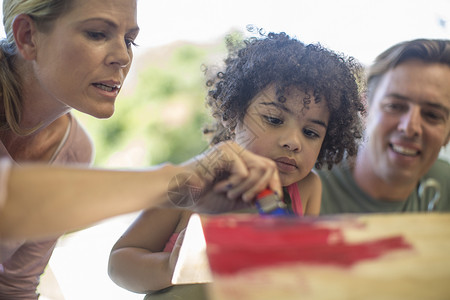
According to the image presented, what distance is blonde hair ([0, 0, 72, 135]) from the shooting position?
625 millimetres

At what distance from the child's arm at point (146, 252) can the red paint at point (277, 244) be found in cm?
20

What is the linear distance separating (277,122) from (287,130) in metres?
0.02

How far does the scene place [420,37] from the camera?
676 millimetres

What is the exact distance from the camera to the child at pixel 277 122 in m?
0.60

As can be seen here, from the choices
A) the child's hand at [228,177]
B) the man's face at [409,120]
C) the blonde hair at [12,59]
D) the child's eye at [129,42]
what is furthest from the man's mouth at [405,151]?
the blonde hair at [12,59]

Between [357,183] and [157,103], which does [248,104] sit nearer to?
[357,183]

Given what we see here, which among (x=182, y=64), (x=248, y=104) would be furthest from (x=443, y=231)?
(x=182, y=64)

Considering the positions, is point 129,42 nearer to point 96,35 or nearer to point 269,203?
point 96,35

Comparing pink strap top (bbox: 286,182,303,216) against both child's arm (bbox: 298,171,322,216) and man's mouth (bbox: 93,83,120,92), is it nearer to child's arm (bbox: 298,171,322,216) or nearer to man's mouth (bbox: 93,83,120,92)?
child's arm (bbox: 298,171,322,216)

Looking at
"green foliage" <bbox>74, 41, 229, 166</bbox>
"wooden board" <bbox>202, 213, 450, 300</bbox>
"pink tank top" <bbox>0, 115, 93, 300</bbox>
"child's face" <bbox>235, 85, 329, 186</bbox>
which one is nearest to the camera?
"wooden board" <bbox>202, 213, 450, 300</bbox>

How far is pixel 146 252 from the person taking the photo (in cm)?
66

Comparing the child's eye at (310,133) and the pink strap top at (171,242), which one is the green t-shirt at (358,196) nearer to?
the child's eye at (310,133)

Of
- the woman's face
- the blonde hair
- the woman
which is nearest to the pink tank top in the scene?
the woman

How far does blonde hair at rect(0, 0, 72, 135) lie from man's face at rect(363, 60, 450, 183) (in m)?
0.44
